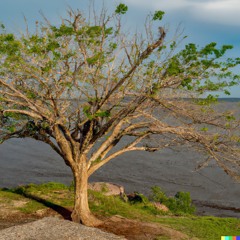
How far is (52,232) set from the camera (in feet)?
43.7

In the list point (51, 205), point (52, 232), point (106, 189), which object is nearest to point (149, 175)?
point (106, 189)

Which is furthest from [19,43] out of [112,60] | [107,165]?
[107,165]

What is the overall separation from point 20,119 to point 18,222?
427cm

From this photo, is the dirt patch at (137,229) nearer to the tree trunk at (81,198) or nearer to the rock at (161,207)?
the tree trunk at (81,198)

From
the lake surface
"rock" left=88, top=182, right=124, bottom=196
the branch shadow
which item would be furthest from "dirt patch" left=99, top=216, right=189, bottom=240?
the lake surface

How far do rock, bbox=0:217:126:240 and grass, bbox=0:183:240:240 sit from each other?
4548 millimetres

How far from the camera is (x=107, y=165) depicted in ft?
144

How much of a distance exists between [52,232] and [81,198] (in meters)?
3.59

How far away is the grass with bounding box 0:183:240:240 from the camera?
721 inches

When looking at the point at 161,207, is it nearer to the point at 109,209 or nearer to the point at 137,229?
the point at 109,209

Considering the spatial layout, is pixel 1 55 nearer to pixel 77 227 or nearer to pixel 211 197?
pixel 77 227

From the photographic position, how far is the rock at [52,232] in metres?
12.8

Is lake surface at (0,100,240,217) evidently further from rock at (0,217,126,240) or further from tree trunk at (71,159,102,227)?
rock at (0,217,126,240)

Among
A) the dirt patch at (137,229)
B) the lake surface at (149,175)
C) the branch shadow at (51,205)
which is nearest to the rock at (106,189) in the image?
the branch shadow at (51,205)
